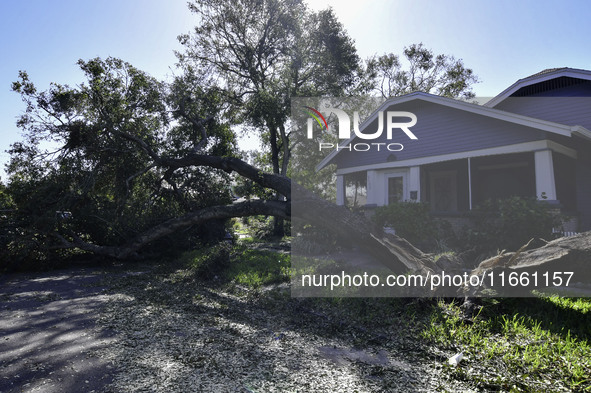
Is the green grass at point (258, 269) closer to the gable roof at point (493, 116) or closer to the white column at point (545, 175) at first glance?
the gable roof at point (493, 116)

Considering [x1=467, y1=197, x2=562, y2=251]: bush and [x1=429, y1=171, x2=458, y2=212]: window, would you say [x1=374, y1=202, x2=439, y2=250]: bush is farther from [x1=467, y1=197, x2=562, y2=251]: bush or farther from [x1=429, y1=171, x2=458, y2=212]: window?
[x1=429, y1=171, x2=458, y2=212]: window

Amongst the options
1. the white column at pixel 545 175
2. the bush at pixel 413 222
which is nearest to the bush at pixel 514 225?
the white column at pixel 545 175

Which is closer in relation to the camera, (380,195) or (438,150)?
(438,150)

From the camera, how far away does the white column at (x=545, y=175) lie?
857 centimetres

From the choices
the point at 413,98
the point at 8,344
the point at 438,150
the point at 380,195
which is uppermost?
the point at 413,98

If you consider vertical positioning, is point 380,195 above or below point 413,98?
below

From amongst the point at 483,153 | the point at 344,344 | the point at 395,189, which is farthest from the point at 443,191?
the point at 344,344

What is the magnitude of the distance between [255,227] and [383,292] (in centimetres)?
1197

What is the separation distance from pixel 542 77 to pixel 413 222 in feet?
20.7

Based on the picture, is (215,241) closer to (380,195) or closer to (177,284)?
(177,284)

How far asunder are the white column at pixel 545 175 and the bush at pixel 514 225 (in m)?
0.82

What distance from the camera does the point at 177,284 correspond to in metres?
6.45

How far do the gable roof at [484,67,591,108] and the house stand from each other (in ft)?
0.09

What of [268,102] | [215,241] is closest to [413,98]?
[268,102]
